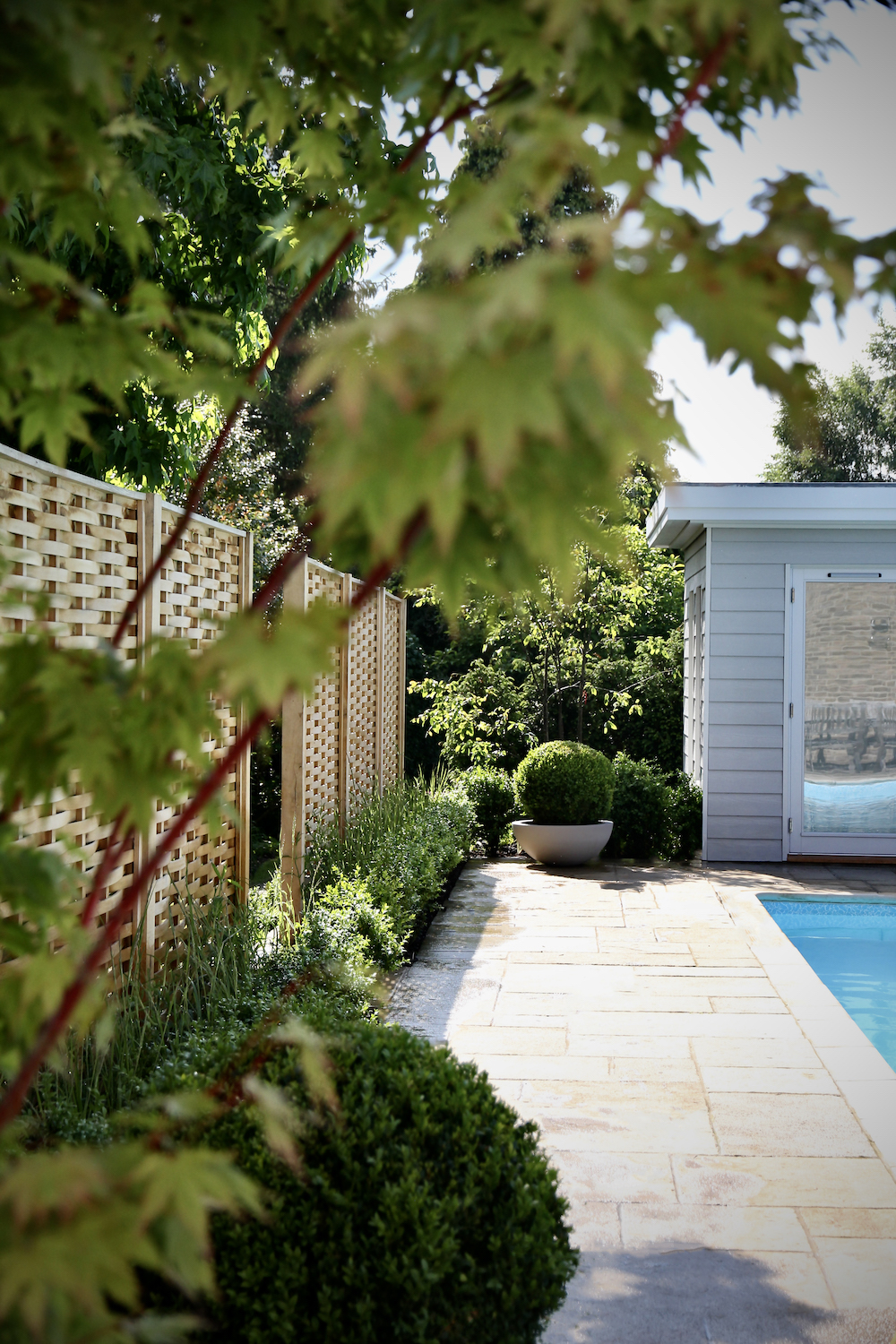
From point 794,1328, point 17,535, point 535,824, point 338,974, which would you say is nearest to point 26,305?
point 17,535

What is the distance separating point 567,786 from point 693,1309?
5994 millimetres

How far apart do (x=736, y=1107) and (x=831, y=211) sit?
3.26 m

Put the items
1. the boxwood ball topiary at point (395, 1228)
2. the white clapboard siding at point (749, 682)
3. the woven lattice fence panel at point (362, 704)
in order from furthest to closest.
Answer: the white clapboard siding at point (749, 682) → the woven lattice fence panel at point (362, 704) → the boxwood ball topiary at point (395, 1228)

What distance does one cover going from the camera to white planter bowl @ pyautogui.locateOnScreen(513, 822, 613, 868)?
8367 mm

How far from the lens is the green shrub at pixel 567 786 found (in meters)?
8.40

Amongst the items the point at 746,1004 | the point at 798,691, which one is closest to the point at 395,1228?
the point at 746,1004

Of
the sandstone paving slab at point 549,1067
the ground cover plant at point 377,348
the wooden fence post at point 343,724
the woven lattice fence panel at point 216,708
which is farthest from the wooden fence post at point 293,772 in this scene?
the ground cover plant at point 377,348

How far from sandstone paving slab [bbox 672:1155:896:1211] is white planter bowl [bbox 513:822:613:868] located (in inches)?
202

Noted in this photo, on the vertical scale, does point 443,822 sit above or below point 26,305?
below

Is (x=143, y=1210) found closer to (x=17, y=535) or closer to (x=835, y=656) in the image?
(x=17, y=535)

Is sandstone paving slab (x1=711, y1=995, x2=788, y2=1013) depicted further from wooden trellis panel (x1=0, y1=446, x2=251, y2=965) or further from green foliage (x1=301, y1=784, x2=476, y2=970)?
wooden trellis panel (x1=0, y1=446, x2=251, y2=965)

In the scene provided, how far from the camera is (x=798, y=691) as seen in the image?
8492 millimetres

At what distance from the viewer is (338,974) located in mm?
3727

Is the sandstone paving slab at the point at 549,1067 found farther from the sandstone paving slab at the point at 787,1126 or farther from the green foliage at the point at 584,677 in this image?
the green foliage at the point at 584,677
